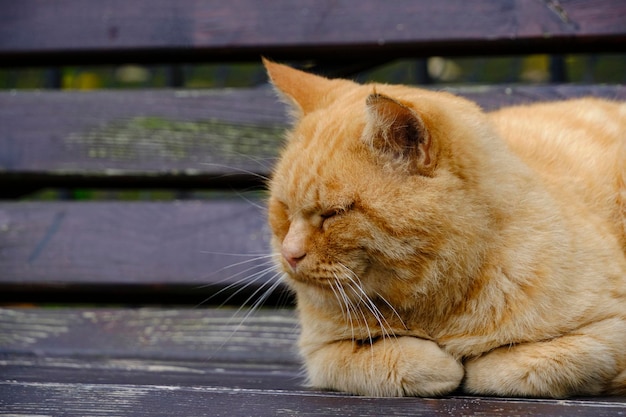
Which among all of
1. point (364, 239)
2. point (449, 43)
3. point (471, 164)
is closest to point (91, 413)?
point (364, 239)

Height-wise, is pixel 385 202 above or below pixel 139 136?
above

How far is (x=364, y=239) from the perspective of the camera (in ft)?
5.60

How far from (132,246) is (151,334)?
35cm

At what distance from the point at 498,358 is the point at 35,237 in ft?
6.42

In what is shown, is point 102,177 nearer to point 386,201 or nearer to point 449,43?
point 449,43

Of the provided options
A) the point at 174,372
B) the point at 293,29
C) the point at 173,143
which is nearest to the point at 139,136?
the point at 173,143

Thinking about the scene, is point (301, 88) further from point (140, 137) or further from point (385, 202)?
point (140, 137)

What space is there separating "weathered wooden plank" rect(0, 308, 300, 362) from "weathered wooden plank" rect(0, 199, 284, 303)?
10 cm

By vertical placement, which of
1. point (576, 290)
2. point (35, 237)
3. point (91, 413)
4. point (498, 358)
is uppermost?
point (576, 290)

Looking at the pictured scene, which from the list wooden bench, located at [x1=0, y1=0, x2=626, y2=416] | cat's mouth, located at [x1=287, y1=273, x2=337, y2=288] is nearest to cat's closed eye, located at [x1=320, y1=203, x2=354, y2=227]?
cat's mouth, located at [x1=287, y1=273, x2=337, y2=288]

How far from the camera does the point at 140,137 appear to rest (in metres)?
2.99

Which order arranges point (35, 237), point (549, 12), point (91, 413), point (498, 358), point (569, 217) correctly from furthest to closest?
point (35, 237), point (549, 12), point (569, 217), point (498, 358), point (91, 413)

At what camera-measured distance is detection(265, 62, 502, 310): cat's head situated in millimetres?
1698

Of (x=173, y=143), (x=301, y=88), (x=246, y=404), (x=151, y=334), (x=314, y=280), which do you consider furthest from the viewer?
(x=173, y=143)
